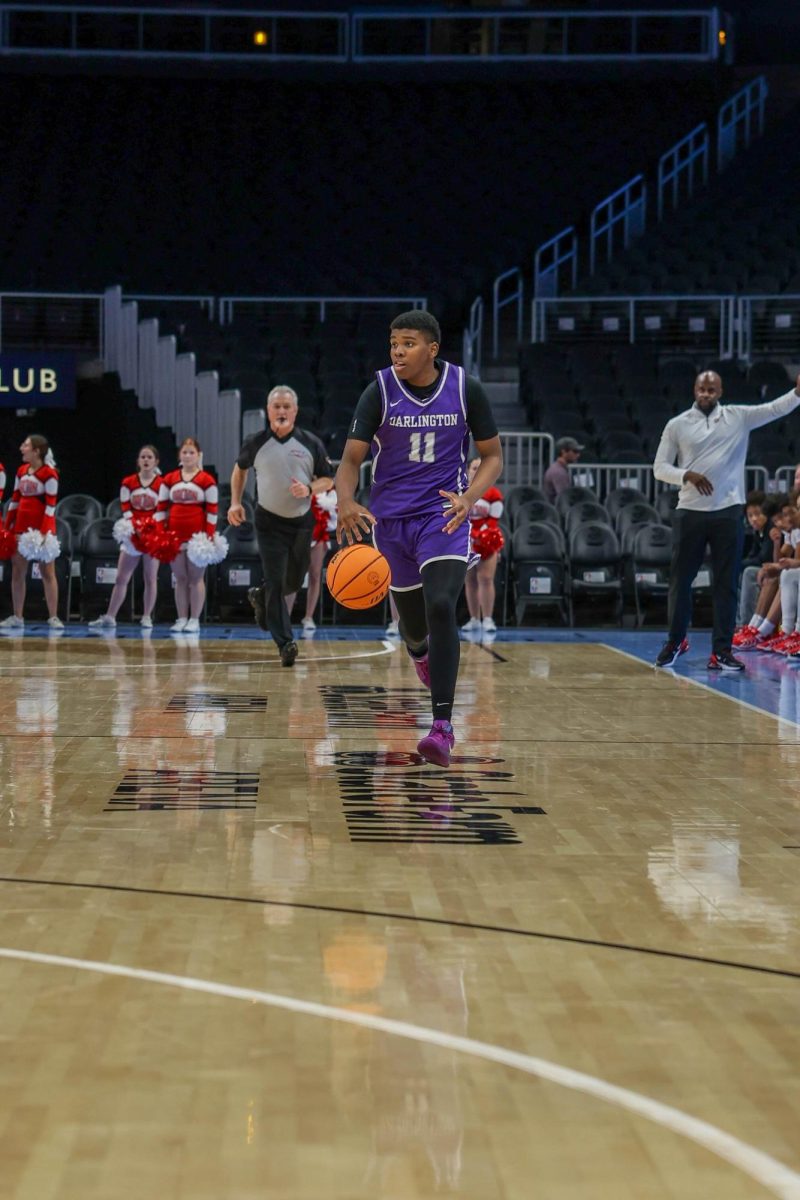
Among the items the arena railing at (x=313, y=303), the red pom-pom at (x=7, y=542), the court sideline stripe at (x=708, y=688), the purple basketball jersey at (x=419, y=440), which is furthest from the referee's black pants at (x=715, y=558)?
the arena railing at (x=313, y=303)

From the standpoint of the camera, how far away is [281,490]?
11047 millimetres

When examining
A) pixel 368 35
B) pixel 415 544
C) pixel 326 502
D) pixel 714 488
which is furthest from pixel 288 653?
pixel 368 35

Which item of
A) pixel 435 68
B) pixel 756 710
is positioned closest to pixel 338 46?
pixel 435 68

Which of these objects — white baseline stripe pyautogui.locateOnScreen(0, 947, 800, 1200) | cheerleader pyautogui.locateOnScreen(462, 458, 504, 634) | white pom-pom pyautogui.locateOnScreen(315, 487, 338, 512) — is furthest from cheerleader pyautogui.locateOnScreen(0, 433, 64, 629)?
white baseline stripe pyautogui.locateOnScreen(0, 947, 800, 1200)

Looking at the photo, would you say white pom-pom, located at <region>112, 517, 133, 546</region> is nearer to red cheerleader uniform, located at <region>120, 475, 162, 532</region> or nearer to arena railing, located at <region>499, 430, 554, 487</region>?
red cheerleader uniform, located at <region>120, 475, 162, 532</region>

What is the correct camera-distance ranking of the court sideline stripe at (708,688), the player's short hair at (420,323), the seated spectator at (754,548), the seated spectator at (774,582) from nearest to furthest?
the player's short hair at (420,323)
the court sideline stripe at (708,688)
the seated spectator at (774,582)
the seated spectator at (754,548)

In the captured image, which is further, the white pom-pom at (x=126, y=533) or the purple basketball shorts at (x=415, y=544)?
the white pom-pom at (x=126, y=533)

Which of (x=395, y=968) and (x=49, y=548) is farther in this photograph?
(x=49, y=548)

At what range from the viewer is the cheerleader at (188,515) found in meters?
14.7

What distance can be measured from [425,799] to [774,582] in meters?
8.41

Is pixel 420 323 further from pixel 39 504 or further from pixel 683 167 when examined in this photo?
pixel 683 167

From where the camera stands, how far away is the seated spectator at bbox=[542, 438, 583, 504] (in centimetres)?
1731

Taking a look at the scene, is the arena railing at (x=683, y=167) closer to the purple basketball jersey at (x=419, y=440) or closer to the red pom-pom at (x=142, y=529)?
the red pom-pom at (x=142, y=529)

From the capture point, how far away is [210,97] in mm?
29438
